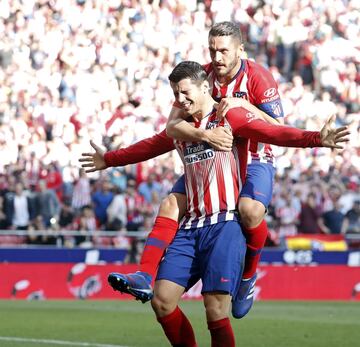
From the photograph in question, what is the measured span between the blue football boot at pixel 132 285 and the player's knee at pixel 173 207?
2.43 feet

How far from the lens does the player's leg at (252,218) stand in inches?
392

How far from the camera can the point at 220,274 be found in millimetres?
9695

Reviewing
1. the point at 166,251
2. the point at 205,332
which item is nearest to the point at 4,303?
the point at 205,332

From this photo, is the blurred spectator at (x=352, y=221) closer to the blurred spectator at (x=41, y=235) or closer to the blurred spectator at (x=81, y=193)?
the blurred spectator at (x=81, y=193)

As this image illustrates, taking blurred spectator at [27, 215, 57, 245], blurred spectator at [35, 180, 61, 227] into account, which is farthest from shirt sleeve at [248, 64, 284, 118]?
blurred spectator at [35, 180, 61, 227]

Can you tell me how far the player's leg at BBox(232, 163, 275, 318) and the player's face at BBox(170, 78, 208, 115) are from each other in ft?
2.54

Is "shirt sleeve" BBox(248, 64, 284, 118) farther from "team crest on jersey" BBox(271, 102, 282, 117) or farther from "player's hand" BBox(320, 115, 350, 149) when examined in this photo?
"player's hand" BBox(320, 115, 350, 149)

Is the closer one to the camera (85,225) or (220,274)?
(220,274)

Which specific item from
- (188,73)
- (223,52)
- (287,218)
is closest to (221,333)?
(188,73)

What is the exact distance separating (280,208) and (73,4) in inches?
337

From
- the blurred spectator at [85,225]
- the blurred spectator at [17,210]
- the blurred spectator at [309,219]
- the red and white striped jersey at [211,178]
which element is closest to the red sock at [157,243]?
the red and white striped jersey at [211,178]

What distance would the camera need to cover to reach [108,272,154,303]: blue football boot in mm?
9359

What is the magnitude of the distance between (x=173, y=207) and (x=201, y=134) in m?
0.72

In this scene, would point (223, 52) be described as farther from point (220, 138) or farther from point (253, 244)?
point (253, 244)
